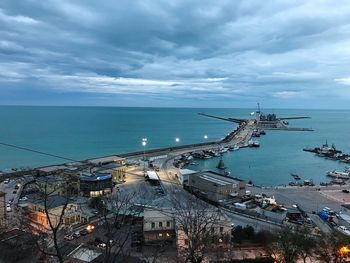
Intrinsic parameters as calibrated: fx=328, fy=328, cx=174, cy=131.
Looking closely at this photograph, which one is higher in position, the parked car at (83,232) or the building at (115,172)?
the building at (115,172)

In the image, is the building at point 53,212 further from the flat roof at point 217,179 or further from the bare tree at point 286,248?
the bare tree at point 286,248

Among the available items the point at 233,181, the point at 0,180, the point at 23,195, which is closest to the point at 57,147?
the point at 0,180

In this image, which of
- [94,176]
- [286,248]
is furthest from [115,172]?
[286,248]

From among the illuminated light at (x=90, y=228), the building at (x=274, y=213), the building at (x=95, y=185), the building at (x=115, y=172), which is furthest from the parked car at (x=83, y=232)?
the building at (x=115, y=172)

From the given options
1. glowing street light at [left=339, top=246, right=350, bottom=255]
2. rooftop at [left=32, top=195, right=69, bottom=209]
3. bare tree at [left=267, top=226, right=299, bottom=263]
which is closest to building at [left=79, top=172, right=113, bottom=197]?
rooftop at [left=32, top=195, right=69, bottom=209]

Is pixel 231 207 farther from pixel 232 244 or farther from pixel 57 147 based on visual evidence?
pixel 57 147
